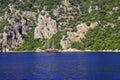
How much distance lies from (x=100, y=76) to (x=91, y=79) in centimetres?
905

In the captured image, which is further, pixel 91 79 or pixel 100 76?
pixel 100 76

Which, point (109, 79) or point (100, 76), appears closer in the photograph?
point (109, 79)

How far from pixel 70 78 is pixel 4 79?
66.8 feet

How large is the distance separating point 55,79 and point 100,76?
15.3 metres

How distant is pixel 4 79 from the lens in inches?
4523

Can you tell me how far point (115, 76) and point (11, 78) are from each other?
32.8 metres

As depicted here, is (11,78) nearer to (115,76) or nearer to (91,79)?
(91,79)

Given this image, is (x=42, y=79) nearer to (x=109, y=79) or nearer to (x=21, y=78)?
(x=21, y=78)

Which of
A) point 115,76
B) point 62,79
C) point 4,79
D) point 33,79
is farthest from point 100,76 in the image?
point 4,79

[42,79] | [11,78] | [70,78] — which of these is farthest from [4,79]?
[70,78]

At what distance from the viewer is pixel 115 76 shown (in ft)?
387

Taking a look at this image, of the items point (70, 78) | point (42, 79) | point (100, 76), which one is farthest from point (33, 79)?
point (100, 76)

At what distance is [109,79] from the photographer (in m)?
111

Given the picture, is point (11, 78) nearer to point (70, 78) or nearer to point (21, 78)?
point (21, 78)
